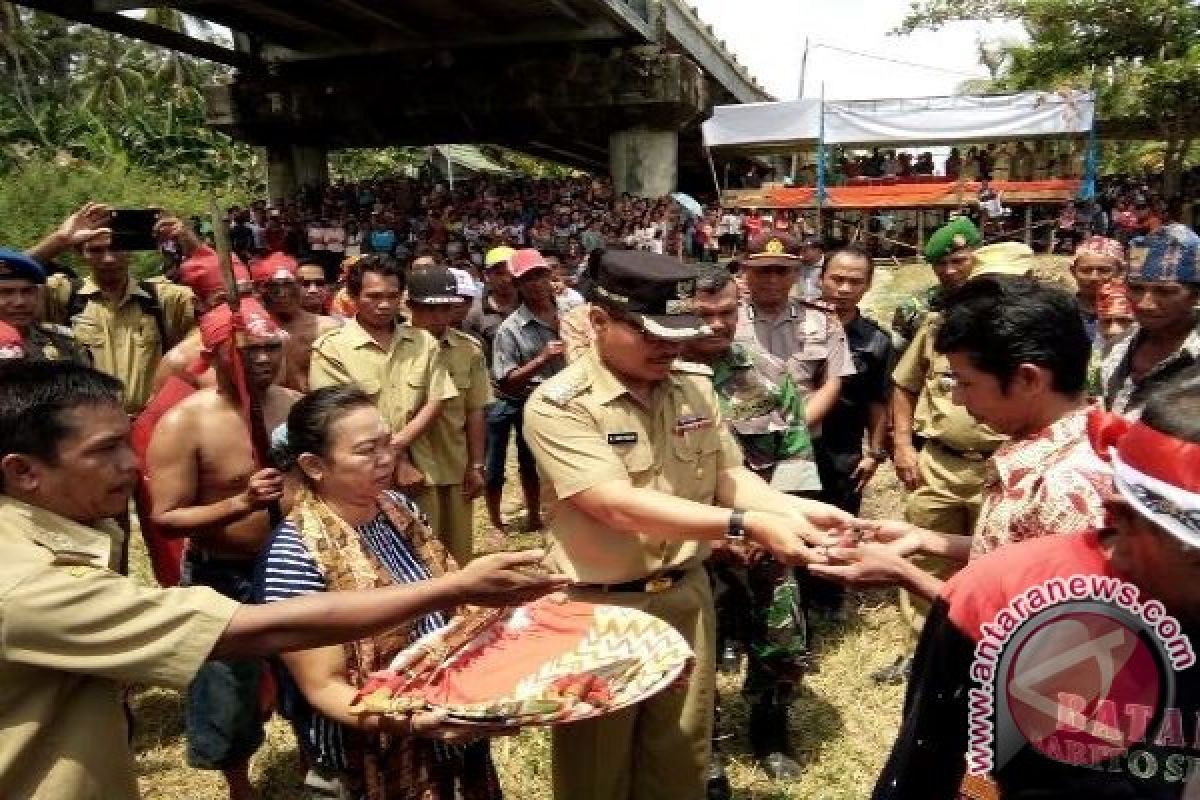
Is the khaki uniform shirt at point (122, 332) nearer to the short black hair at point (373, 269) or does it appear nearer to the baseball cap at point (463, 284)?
the short black hair at point (373, 269)

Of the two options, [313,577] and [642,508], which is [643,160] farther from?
[313,577]

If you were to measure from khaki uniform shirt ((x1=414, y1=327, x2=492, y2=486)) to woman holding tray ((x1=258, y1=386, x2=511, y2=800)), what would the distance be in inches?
82.7

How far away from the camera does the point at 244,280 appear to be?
12.6 ft

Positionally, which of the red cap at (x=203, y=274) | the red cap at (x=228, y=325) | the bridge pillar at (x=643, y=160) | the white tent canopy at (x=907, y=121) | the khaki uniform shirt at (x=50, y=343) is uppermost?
the white tent canopy at (x=907, y=121)

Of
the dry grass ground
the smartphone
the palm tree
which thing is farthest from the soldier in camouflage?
the palm tree

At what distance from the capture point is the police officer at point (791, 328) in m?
4.44

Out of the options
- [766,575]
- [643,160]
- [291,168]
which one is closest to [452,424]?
[766,575]

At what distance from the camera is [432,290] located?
496 centimetres

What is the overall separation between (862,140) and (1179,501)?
16247 mm

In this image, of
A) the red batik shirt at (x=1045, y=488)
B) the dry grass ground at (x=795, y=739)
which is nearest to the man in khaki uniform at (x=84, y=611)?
the red batik shirt at (x=1045, y=488)

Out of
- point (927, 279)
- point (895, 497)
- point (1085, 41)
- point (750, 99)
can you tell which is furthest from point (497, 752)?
point (750, 99)

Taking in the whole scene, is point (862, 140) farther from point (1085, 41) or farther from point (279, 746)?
point (279, 746)

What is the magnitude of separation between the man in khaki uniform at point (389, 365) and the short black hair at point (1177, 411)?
354 centimetres

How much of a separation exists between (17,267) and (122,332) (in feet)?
5.03
